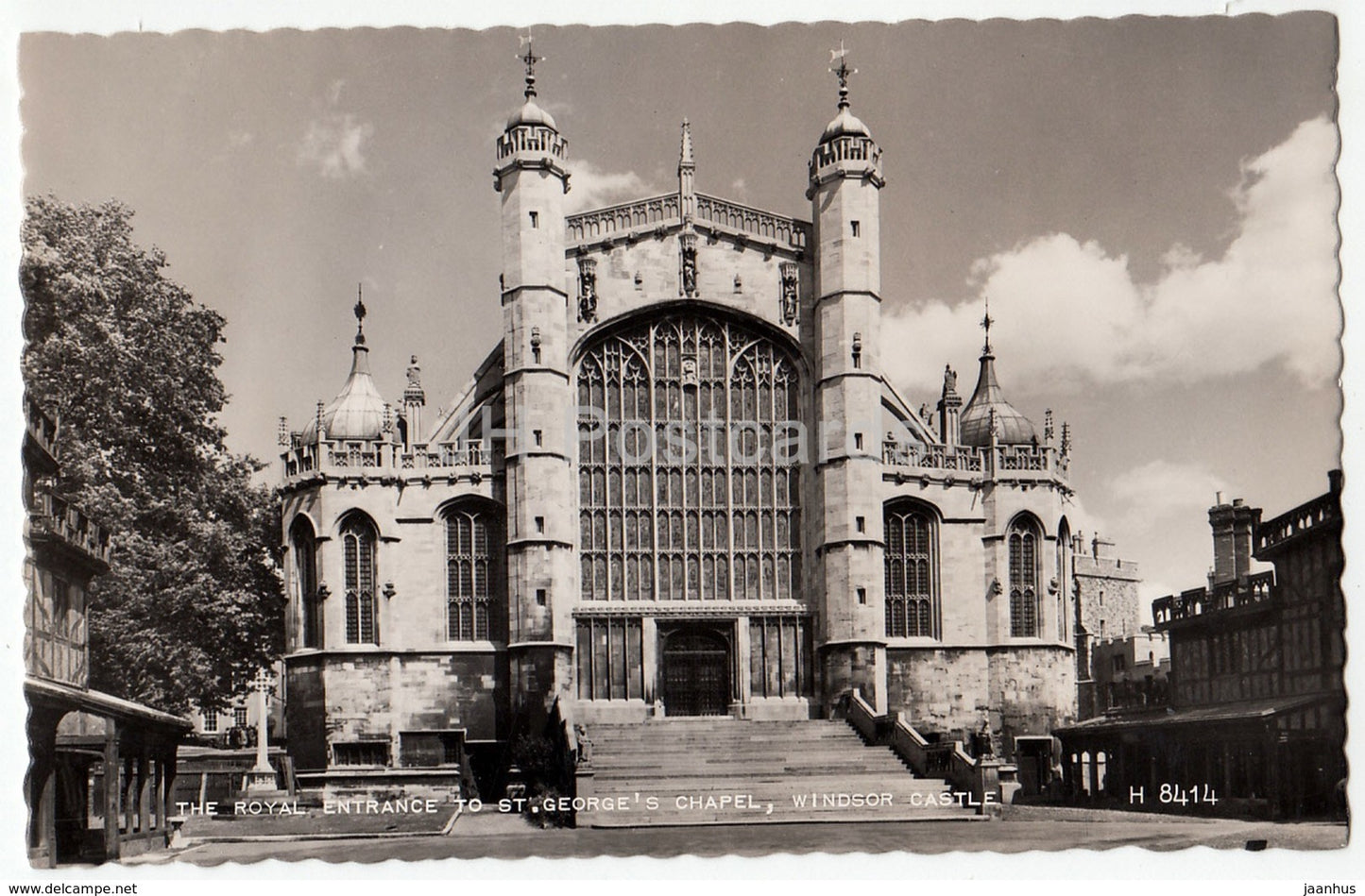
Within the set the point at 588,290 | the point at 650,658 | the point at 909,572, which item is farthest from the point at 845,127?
the point at 650,658

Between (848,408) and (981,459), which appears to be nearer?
(848,408)

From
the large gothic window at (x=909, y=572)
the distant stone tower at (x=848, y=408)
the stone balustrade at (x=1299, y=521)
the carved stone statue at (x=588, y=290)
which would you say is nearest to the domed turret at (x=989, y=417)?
the large gothic window at (x=909, y=572)

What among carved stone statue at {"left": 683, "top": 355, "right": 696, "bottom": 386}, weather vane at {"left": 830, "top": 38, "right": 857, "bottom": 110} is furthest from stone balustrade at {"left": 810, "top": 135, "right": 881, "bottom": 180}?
weather vane at {"left": 830, "top": 38, "right": 857, "bottom": 110}

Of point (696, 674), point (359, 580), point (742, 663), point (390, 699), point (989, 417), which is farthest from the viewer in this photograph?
point (989, 417)

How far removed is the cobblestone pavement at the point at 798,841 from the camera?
23625 mm

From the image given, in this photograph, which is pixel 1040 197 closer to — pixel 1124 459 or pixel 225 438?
pixel 1124 459

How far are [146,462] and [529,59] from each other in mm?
11992

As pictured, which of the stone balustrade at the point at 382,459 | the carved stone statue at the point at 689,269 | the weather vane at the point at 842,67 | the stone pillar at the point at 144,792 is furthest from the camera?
the carved stone statue at the point at 689,269

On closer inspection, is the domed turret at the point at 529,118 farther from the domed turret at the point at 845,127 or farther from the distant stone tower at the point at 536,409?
the domed turret at the point at 845,127

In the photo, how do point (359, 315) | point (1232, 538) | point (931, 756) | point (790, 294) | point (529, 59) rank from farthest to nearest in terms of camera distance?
point (790, 294), point (359, 315), point (1232, 538), point (931, 756), point (529, 59)

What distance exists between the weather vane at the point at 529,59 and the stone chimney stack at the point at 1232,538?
14.3 m

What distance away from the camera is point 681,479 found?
129 ft

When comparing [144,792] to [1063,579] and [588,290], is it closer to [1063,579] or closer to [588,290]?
[588,290]

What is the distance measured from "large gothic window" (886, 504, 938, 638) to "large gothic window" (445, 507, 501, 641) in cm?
901
